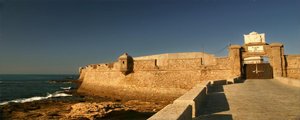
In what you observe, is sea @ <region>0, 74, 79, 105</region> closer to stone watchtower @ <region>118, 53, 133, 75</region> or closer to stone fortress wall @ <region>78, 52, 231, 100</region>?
stone fortress wall @ <region>78, 52, 231, 100</region>

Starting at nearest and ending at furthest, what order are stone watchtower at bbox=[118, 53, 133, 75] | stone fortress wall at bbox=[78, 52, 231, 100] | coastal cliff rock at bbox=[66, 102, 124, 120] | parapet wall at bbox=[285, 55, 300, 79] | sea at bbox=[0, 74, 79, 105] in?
coastal cliff rock at bbox=[66, 102, 124, 120]
parapet wall at bbox=[285, 55, 300, 79]
stone fortress wall at bbox=[78, 52, 231, 100]
stone watchtower at bbox=[118, 53, 133, 75]
sea at bbox=[0, 74, 79, 105]

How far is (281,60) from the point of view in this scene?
2052cm

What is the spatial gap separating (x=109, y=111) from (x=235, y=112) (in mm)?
11629

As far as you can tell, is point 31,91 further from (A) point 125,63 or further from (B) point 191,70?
(B) point 191,70

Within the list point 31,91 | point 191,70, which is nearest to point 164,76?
point 191,70

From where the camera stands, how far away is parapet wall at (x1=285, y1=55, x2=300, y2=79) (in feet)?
67.4

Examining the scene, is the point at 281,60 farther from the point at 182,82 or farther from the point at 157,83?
the point at 157,83

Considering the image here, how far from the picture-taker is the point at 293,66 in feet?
67.6

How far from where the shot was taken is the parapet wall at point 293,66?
20.5 metres

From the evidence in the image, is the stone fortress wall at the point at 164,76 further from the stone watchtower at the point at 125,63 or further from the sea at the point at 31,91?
the sea at the point at 31,91

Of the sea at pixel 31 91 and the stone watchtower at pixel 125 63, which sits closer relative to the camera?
the stone watchtower at pixel 125 63

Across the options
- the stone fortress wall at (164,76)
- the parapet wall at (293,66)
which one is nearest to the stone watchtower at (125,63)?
the stone fortress wall at (164,76)

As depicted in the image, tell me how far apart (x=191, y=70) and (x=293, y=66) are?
9131mm

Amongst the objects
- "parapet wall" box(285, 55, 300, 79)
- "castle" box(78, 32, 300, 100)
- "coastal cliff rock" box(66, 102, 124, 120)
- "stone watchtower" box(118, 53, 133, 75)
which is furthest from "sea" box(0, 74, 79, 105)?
"parapet wall" box(285, 55, 300, 79)
